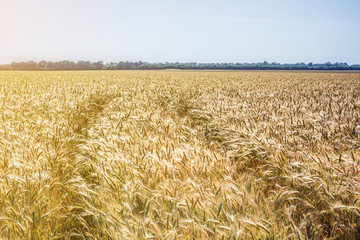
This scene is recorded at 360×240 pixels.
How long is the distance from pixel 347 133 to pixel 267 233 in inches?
125

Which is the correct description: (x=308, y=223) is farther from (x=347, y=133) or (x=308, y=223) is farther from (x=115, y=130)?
(x=115, y=130)

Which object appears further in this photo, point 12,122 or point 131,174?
point 12,122

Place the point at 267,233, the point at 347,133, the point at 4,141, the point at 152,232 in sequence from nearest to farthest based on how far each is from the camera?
the point at 267,233, the point at 152,232, the point at 4,141, the point at 347,133

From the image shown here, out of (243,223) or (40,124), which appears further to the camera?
(40,124)

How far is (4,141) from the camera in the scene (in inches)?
152

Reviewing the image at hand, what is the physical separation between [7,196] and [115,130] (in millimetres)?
2276

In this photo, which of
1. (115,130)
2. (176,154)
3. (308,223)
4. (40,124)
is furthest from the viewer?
(40,124)

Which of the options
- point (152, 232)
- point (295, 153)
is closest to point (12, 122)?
point (152, 232)

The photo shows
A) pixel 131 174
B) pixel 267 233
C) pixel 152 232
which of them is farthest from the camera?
pixel 131 174

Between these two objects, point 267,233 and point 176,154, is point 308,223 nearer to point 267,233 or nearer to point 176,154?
point 267,233

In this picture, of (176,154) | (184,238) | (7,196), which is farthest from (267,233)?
(7,196)

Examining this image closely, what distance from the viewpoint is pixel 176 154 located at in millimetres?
3230

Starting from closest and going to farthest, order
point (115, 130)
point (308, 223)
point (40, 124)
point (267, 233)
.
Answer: point (267, 233) → point (308, 223) → point (115, 130) → point (40, 124)

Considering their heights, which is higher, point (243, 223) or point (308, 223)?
point (243, 223)
